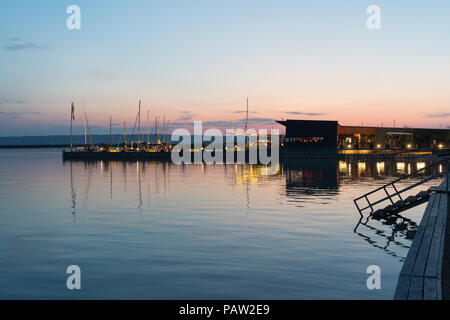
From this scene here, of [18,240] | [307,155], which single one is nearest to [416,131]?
[307,155]

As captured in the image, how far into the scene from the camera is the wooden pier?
8.13m

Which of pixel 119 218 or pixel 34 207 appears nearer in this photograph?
pixel 119 218

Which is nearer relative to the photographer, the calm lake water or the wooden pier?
the wooden pier

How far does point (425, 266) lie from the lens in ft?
31.7

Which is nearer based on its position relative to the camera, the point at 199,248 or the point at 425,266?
the point at 425,266

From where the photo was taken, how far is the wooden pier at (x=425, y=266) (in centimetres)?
813

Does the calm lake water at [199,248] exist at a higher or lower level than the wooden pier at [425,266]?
lower

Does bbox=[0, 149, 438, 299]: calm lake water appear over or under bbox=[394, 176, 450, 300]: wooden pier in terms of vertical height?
under

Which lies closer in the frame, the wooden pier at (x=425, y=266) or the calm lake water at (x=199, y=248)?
the wooden pier at (x=425, y=266)

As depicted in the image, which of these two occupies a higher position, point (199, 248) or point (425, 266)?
point (425, 266)
